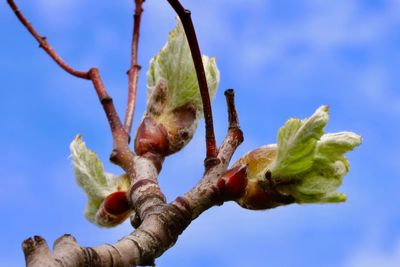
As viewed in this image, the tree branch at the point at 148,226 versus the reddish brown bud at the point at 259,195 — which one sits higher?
the reddish brown bud at the point at 259,195

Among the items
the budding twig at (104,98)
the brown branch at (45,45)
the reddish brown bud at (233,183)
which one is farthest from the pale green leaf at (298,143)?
the brown branch at (45,45)

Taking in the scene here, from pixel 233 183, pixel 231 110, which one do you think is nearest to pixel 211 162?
pixel 233 183

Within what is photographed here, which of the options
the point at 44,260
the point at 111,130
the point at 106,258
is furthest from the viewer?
the point at 111,130

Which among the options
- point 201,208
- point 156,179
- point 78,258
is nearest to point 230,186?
point 201,208

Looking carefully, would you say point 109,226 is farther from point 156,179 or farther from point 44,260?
point 44,260

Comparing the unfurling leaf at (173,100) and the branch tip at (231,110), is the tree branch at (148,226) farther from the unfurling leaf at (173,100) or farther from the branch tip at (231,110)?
the unfurling leaf at (173,100)

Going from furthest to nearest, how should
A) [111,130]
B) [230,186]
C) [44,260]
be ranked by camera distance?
1. [111,130]
2. [230,186]
3. [44,260]

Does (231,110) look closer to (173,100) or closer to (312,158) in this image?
(312,158)
